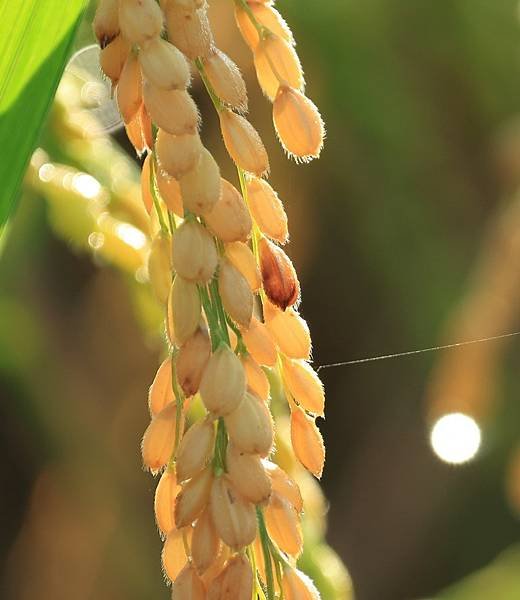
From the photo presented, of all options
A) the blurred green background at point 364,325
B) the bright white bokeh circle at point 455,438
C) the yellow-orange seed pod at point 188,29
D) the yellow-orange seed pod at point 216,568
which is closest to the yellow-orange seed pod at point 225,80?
the yellow-orange seed pod at point 188,29

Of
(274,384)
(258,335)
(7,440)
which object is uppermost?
(258,335)

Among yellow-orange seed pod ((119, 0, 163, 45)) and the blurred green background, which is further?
the blurred green background

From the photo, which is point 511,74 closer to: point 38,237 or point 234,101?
point 38,237

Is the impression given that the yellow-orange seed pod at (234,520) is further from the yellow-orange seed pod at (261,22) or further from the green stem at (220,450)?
the yellow-orange seed pod at (261,22)

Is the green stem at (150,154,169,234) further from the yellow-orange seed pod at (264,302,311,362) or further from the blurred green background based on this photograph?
the blurred green background

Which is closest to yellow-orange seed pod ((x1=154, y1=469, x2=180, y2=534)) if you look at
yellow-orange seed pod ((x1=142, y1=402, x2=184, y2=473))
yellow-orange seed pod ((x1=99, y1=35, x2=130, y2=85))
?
yellow-orange seed pod ((x1=142, y1=402, x2=184, y2=473))

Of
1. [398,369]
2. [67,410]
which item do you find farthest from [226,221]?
[398,369]
